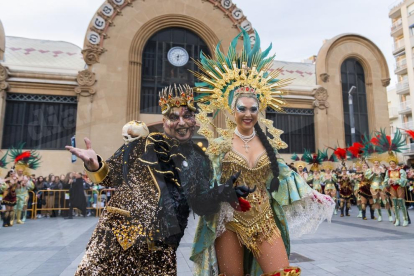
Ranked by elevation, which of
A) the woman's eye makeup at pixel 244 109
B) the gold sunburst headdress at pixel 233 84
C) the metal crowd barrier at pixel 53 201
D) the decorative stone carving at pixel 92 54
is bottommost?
the metal crowd barrier at pixel 53 201

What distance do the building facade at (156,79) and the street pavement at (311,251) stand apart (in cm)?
846

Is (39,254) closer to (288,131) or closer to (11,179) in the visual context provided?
(11,179)

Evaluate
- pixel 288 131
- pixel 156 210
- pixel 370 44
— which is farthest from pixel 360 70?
pixel 156 210

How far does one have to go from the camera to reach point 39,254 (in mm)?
6105

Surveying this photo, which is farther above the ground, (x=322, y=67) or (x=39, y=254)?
(x=322, y=67)

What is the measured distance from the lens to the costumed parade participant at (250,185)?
2656mm

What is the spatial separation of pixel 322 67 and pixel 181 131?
20846 mm

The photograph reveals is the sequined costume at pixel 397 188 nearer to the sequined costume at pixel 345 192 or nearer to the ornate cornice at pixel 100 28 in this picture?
the sequined costume at pixel 345 192

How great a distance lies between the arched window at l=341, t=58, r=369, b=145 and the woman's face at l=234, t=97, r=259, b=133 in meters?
20.7

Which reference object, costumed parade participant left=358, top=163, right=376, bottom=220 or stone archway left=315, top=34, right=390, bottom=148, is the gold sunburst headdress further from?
stone archway left=315, top=34, right=390, bottom=148

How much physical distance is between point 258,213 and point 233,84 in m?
1.35

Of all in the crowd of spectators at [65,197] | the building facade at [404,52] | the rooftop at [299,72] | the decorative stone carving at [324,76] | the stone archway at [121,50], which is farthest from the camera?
the building facade at [404,52]

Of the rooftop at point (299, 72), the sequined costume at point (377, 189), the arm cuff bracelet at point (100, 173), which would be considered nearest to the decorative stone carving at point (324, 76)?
the rooftop at point (299, 72)

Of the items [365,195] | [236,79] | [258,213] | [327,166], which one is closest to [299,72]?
[327,166]
